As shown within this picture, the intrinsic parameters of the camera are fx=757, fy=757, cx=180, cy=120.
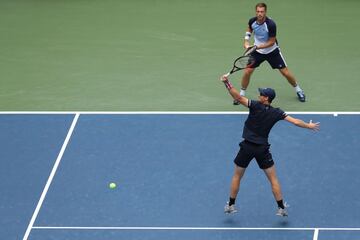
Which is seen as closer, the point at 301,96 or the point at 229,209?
the point at 229,209

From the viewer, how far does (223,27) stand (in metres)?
16.0

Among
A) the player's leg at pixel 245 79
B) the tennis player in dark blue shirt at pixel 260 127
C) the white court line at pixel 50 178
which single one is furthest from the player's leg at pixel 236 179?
the player's leg at pixel 245 79

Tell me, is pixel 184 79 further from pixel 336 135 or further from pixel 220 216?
pixel 220 216

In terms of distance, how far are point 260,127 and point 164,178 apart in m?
2.07

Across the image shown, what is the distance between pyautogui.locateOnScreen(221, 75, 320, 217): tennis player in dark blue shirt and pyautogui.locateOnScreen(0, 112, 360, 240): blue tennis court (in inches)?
23.1

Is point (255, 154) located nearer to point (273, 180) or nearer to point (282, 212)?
point (273, 180)

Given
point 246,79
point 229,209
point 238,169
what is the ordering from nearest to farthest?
1. point 238,169
2. point 229,209
3. point 246,79

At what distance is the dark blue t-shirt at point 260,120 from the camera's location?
9070 mm

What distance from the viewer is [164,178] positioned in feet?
35.0

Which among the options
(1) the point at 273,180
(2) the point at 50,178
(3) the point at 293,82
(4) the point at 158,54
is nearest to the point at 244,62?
(1) the point at 273,180

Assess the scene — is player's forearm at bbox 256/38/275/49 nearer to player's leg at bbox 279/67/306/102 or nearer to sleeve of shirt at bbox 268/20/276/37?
sleeve of shirt at bbox 268/20/276/37

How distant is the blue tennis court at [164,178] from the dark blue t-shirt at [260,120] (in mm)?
1161

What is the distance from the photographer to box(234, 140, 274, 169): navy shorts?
363 inches

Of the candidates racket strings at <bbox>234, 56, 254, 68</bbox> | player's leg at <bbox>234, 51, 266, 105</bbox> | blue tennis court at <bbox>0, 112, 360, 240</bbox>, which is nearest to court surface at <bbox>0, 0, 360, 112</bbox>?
player's leg at <bbox>234, 51, 266, 105</bbox>
